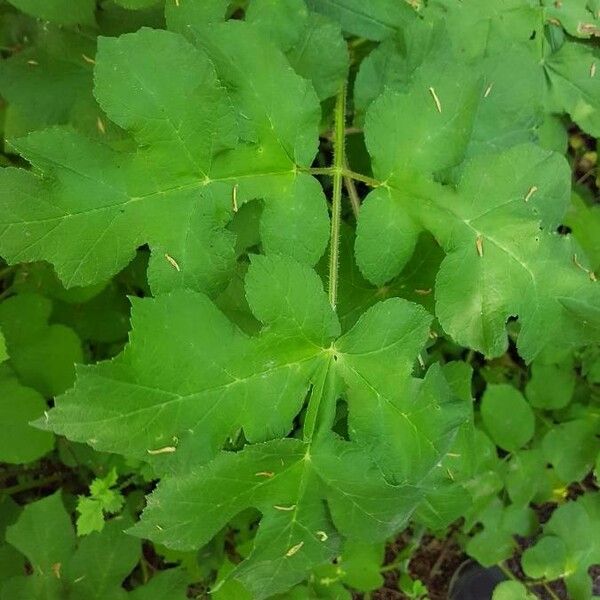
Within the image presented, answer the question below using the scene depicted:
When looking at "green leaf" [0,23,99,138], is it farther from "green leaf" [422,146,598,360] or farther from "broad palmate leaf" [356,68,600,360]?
"green leaf" [422,146,598,360]

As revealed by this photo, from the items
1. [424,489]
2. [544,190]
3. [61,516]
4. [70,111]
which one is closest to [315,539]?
[424,489]

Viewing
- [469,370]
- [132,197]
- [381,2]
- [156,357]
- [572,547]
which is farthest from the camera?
[572,547]

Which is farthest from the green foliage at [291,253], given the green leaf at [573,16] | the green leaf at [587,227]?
the green leaf at [587,227]

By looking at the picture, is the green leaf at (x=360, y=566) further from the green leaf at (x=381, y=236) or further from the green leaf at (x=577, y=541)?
the green leaf at (x=381, y=236)

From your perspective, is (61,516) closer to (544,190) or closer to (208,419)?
(208,419)

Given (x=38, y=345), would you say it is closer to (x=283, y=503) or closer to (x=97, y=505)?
(x=97, y=505)

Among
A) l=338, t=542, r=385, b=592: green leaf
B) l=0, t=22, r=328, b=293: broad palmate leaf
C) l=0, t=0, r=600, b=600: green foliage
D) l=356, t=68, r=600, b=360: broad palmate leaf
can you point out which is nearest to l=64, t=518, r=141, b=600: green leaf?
l=338, t=542, r=385, b=592: green leaf
